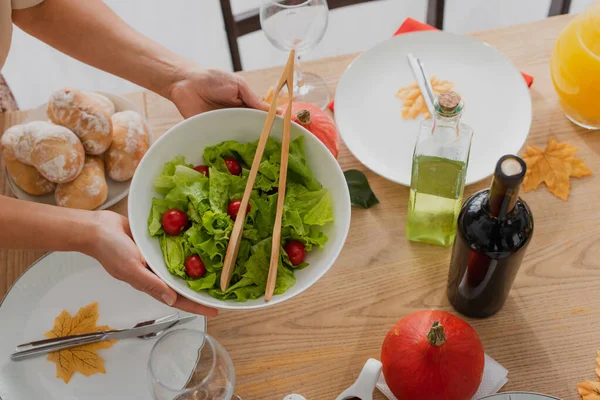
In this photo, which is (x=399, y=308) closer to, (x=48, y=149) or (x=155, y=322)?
(x=155, y=322)

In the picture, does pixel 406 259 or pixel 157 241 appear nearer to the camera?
pixel 157 241

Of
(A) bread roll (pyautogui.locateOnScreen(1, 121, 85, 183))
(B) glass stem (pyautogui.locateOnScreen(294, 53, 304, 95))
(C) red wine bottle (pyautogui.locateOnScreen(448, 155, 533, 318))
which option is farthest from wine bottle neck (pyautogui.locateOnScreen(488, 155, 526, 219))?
(A) bread roll (pyautogui.locateOnScreen(1, 121, 85, 183))

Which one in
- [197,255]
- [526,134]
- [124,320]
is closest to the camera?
[197,255]

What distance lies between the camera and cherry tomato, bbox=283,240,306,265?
2.86 feet

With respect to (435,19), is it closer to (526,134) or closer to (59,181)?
(526,134)

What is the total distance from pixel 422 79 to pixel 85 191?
25.9 inches

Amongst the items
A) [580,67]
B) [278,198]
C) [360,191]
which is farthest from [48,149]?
[580,67]

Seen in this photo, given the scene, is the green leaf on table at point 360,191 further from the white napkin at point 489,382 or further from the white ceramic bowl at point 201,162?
the white napkin at point 489,382

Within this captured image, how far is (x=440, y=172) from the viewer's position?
900mm

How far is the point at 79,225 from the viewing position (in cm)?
92

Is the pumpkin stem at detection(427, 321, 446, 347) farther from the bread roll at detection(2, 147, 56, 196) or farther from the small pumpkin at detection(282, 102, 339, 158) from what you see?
the bread roll at detection(2, 147, 56, 196)

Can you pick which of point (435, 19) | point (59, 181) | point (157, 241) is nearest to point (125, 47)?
point (59, 181)

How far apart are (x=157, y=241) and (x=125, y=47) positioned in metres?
0.41

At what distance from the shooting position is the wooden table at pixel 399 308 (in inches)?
36.3
